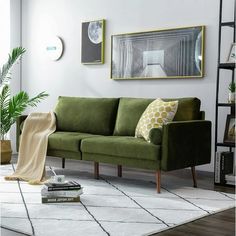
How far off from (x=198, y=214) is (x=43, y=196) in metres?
1.12

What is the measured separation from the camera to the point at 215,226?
110 inches

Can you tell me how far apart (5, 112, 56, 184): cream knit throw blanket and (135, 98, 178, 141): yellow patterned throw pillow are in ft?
3.33

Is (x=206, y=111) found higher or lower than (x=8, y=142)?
higher

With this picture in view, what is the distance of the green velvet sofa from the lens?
375 centimetres

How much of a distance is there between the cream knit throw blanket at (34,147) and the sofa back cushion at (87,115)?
0.56 feet

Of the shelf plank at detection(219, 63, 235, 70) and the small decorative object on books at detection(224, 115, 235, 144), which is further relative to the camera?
the small decorative object on books at detection(224, 115, 235, 144)

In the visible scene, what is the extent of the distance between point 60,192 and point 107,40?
2597 mm

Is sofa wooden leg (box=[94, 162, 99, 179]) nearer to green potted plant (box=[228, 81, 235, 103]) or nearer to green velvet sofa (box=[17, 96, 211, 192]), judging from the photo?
green velvet sofa (box=[17, 96, 211, 192])

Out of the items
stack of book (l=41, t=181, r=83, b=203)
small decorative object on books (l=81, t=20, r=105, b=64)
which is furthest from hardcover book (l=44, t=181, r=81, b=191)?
small decorative object on books (l=81, t=20, r=105, b=64)

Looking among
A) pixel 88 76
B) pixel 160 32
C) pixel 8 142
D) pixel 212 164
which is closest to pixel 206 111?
pixel 212 164

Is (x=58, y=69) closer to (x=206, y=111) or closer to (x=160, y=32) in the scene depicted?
(x=160, y=32)

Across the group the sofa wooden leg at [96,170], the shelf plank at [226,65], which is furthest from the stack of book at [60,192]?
the shelf plank at [226,65]

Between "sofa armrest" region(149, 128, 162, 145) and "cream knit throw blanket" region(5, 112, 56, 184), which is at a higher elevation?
"sofa armrest" region(149, 128, 162, 145)

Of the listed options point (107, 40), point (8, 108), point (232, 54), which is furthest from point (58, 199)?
point (107, 40)
